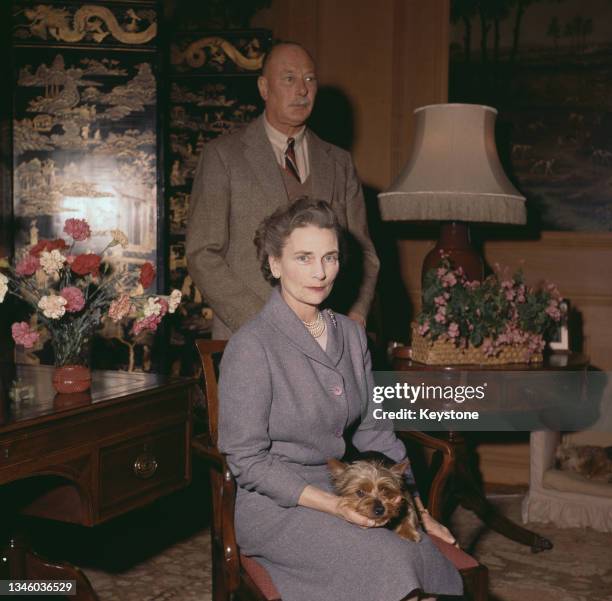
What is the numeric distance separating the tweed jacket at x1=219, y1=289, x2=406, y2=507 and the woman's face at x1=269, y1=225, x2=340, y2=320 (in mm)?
80

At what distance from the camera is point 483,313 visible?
3.43 m

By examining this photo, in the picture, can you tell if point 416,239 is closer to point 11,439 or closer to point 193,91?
point 193,91

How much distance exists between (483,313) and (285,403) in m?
1.42

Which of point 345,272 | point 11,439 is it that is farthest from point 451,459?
point 11,439

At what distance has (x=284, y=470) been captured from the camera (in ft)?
7.14

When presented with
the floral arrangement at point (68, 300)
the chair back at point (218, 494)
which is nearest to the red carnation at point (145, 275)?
the floral arrangement at point (68, 300)

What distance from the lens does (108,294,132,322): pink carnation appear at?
2801 millimetres

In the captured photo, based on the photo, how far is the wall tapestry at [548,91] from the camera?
15.5 ft

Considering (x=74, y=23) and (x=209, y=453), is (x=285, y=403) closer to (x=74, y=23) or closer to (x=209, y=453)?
(x=209, y=453)

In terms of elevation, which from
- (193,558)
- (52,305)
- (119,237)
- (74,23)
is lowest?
(193,558)

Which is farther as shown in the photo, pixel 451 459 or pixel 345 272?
Result: pixel 345 272

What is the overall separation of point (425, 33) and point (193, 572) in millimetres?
3234

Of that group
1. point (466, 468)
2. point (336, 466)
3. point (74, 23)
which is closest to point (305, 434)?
point (336, 466)

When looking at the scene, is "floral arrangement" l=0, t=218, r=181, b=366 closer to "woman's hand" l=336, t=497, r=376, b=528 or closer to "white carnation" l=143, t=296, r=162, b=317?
"white carnation" l=143, t=296, r=162, b=317
